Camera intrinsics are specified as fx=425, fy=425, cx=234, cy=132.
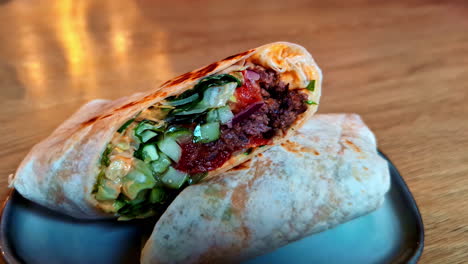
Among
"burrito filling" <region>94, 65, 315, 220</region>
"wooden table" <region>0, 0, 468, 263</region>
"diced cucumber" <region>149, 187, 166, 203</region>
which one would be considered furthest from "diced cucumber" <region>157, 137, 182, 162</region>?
"wooden table" <region>0, 0, 468, 263</region>

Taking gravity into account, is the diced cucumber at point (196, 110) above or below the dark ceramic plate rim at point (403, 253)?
above

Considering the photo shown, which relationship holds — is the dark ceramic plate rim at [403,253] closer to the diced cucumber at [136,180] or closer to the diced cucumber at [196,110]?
the diced cucumber at [136,180]

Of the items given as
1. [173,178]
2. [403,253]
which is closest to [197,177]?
[173,178]

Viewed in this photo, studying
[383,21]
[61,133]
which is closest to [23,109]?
[61,133]

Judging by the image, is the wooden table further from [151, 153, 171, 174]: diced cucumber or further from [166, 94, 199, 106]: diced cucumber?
[166, 94, 199, 106]: diced cucumber

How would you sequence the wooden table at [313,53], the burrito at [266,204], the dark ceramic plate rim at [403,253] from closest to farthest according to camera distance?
the dark ceramic plate rim at [403,253], the burrito at [266,204], the wooden table at [313,53]

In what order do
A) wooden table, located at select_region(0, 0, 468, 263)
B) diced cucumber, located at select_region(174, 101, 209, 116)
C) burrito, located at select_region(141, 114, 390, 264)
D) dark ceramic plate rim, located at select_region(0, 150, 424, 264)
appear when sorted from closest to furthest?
dark ceramic plate rim, located at select_region(0, 150, 424, 264) < burrito, located at select_region(141, 114, 390, 264) < diced cucumber, located at select_region(174, 101, 209, 116) < wooden table, located at select_region(0, 0, 468, 263)

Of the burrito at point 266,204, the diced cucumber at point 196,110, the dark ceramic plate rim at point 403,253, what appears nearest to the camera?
the dark ceramic plate rim at point 403,253

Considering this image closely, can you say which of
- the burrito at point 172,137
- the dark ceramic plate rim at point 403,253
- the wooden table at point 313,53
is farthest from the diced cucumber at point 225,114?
the wooden table at point 313,53
